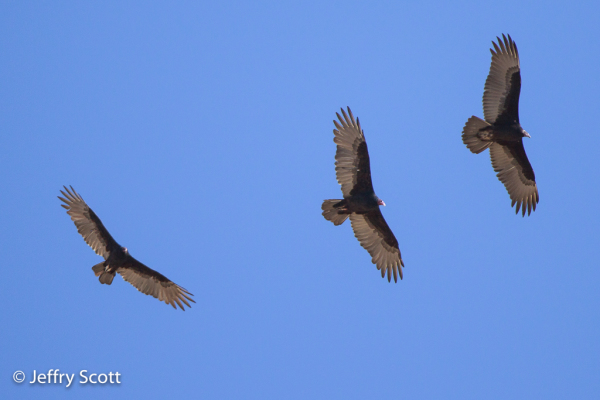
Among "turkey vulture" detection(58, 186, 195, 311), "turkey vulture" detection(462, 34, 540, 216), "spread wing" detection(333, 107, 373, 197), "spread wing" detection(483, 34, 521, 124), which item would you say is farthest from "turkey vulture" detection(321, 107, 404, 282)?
"turkey vulture" detection(58, 186, 195, 311)

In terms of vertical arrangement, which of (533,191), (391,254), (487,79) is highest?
(487,79)

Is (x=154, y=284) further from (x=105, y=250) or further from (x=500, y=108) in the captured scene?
(x=500, y=108)

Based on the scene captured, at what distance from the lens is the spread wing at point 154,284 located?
17641mm

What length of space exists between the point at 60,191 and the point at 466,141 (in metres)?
9.84

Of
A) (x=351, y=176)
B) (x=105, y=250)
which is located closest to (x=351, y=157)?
(x=351, y=176)

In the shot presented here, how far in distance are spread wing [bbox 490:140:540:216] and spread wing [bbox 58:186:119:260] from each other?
9884mm

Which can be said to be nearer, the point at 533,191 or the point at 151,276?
the point at 151,276

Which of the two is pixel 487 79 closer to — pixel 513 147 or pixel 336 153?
pixel 513 147

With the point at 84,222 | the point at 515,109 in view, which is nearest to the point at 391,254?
the point at 515,109

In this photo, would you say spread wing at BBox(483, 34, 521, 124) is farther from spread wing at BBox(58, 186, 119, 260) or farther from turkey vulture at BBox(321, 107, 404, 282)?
spread wing at BBox(58, 186, 119, 260)

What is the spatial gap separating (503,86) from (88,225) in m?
10.6

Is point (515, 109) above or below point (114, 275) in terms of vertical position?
above

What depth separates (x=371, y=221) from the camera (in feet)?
57.5

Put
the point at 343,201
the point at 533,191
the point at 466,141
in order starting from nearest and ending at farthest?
the point at 343,201
the point at 466,141
the point at 533,191
